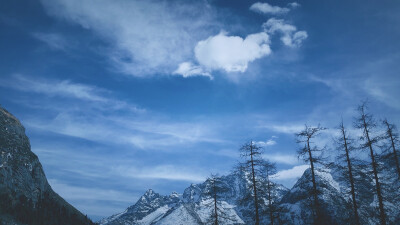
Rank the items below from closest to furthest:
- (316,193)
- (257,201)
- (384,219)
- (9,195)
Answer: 1. (384,219)
2. (316,193)
3. (257,201)
4. (9,195)

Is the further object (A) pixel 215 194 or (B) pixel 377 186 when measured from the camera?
(A) pixel 215 194

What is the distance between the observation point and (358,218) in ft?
66.1

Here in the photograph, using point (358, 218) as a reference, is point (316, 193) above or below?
above

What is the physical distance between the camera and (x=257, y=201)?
74.7ft

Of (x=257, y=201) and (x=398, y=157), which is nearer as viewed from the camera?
Answer: (x=398, y=157)

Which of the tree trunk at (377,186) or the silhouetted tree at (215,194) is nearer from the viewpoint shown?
the tree trunk at (377,186)

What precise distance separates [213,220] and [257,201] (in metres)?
6.17

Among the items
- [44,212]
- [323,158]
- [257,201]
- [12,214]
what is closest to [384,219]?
[323,158]

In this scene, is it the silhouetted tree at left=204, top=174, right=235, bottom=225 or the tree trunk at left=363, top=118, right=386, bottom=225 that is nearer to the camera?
the tree trunk at left=363, top=118, right=386, bottom=225

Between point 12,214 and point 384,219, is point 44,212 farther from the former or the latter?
point 384,219

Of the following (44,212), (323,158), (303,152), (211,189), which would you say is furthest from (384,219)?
(44,212)

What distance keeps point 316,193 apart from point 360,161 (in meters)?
4.41

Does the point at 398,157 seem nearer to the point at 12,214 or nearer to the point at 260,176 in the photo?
the point at 260,176

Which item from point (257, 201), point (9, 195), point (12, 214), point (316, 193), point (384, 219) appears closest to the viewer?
point (384, 219)
